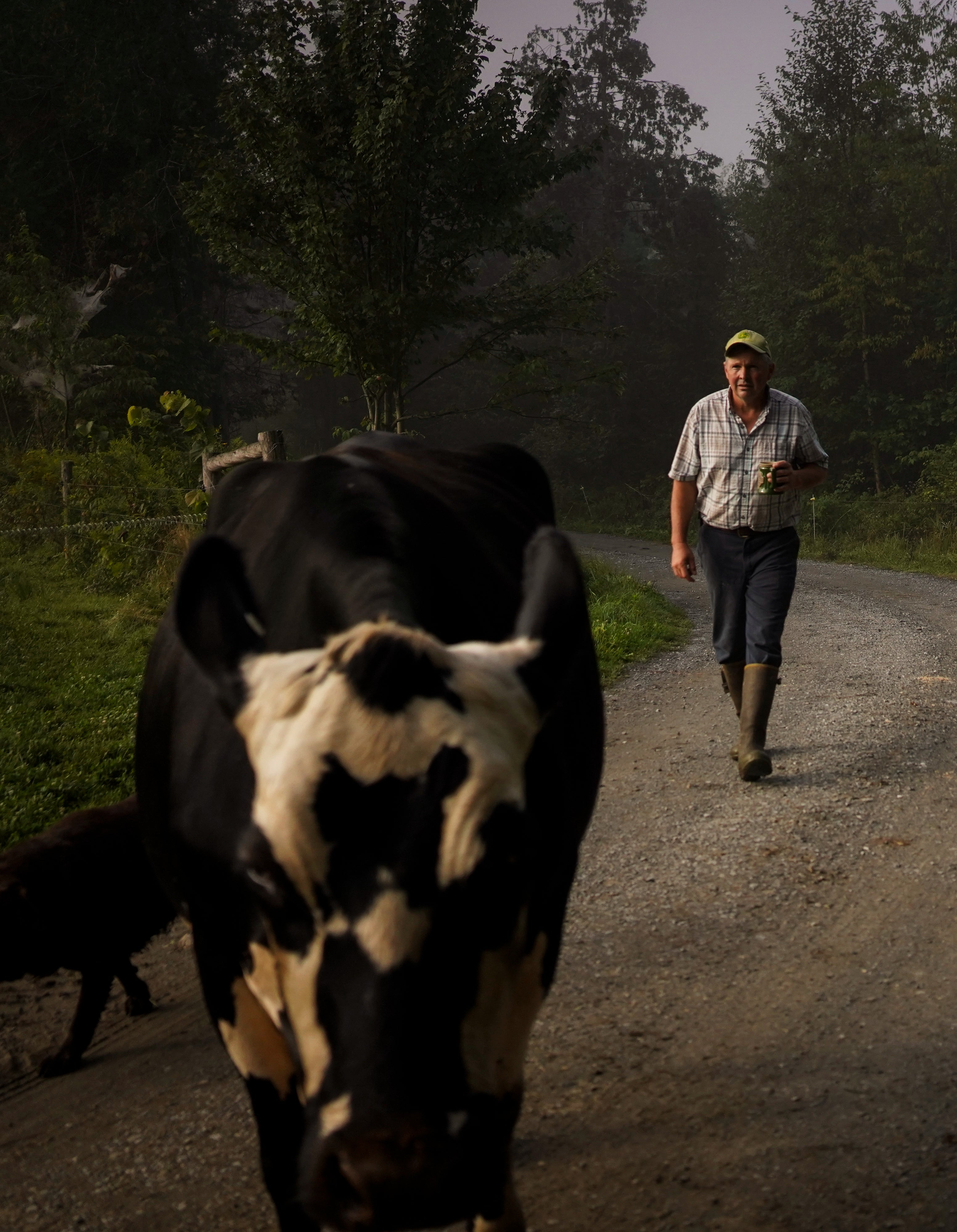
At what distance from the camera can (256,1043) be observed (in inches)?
85.2

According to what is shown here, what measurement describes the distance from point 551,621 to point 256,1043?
41.3 inches

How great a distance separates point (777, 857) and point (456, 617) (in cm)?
302

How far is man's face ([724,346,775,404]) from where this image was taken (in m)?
5.55

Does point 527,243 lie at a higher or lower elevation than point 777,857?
higher

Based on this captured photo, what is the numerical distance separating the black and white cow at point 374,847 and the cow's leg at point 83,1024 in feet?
4.52

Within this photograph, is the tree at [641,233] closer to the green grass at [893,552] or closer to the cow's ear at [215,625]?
A: the green grass at [893,552]

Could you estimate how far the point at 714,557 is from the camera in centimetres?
587

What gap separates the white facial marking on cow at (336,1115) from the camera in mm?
1592

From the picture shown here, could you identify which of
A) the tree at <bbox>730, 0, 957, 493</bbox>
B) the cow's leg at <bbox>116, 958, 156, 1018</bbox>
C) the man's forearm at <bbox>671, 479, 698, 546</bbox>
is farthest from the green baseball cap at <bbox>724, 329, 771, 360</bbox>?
the tree at <bbox>730, 0, 957, 493</bbox>

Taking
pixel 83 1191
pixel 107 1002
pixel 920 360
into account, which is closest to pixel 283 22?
pixel 107 1002

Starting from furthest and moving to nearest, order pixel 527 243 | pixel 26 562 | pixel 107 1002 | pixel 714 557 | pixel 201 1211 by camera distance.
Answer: pixel 527 243
pixel 26 562
pixel 714 557
pixel 107 1002
pixel 201 1211

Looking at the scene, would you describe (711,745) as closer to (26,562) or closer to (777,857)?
(777,857)

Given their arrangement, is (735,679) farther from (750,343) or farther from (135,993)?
(135,993)

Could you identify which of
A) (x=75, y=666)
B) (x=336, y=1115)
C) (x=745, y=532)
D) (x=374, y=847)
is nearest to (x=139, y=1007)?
(x=336, y=1115)
